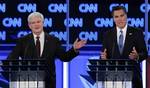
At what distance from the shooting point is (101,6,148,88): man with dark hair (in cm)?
565

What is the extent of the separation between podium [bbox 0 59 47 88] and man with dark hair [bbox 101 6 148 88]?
0.94 meters

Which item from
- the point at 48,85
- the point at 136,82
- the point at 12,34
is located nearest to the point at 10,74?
the point at 48,85

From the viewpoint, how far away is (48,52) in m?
5.72

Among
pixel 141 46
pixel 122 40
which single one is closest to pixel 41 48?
pixel 122 40

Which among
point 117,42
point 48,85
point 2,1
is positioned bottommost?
point 48,85

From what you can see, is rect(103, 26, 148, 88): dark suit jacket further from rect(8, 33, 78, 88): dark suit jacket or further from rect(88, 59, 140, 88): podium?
rect(88, 59, 140, 88): podium

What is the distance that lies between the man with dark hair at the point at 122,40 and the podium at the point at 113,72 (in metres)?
0.69

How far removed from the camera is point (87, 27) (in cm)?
802

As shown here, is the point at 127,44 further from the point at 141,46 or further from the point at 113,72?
the point at 113,72

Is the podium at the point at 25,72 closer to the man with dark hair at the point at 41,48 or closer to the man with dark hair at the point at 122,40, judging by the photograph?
the man with dark hair at the point at 41,48

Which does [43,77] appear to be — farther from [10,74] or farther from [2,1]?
[2,1]

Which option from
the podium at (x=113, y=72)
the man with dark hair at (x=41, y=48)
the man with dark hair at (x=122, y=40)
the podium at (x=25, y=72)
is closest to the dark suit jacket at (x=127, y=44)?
the man with dark hair at (x=122, y=40)

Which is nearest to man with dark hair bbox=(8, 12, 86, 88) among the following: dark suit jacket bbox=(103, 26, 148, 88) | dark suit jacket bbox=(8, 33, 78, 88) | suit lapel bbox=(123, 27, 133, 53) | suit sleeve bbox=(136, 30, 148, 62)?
dark suit jacket bbox=(8, 33, 78, 88)

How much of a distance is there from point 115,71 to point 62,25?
3.28m
